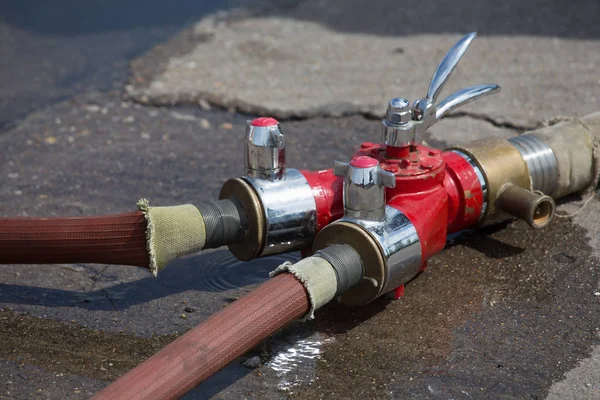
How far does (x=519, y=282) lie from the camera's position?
257 cm

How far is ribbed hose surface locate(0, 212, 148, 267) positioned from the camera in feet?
7.51

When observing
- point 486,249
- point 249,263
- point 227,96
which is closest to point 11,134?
point 227,96

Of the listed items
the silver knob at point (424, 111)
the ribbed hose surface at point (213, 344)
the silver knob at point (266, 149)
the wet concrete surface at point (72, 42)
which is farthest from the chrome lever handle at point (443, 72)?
the wet concrete surface at point (72, 42)

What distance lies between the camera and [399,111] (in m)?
2.40

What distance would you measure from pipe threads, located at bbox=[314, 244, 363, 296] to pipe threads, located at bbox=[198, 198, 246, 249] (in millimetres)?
300

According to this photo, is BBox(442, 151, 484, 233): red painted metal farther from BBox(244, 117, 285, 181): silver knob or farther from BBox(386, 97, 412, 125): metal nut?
BBox(244, 117, 285, 181): silver knob

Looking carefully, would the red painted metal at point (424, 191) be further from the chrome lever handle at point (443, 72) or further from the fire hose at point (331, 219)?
the chrome lever handle at point (443, 72)

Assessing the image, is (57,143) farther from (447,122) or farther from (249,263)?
(447,122)

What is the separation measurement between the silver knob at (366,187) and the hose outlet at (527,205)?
21.7 inches

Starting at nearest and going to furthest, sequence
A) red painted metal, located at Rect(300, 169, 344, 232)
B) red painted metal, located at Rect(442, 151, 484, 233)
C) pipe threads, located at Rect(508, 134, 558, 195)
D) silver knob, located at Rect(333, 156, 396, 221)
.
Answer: silver knob, located at Rect(333, 156, 396, 221) → red painted metal, located at Rect(300, 169, 344, 232) → red painted metal, located at Rect(442, 151, 484, 233) → pipe threads, located at Rect(508, 134, 558, 195)

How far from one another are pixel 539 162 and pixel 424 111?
0.55 metres

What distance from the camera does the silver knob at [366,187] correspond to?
2250 millimetres

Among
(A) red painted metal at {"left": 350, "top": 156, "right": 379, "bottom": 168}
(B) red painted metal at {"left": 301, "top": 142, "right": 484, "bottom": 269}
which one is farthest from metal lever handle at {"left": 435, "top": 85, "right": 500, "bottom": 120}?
(A) red painted metal at {"left": 350, "top": 156, "right": 379, "bottom": 168}

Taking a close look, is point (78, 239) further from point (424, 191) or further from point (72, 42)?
point (72, 42)
